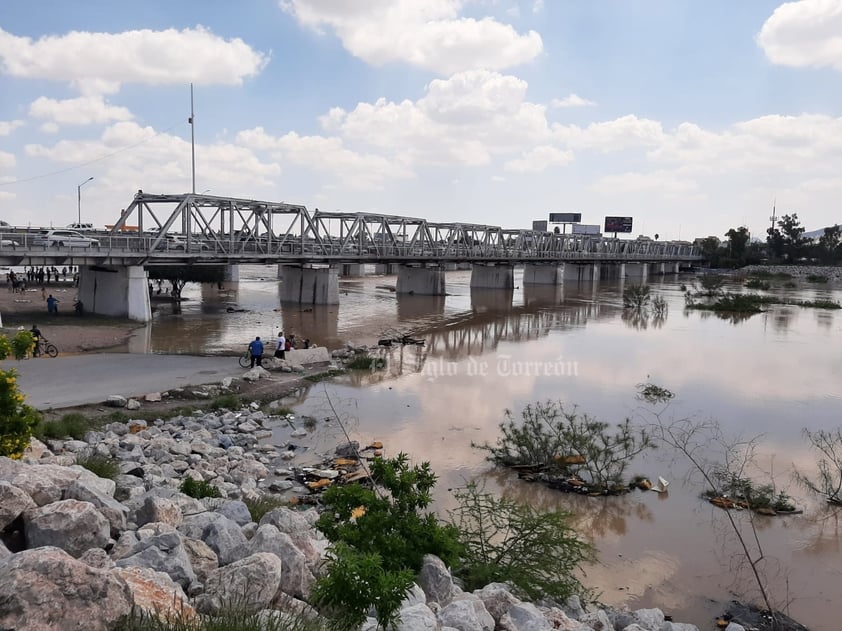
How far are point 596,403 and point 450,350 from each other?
14.4m

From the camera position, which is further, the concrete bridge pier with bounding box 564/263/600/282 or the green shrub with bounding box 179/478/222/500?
the concrete bridge pier with bounding box 564/263/600/282

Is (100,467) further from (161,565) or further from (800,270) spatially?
(800,270)

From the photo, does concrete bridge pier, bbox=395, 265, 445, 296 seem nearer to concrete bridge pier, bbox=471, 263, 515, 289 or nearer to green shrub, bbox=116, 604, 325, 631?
concrete bridge pier, bbox=471, 263, 515, 289

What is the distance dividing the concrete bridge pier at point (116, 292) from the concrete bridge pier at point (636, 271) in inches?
4415

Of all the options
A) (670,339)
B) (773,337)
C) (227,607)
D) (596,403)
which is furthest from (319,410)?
(773,337)

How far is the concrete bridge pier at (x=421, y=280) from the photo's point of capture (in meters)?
74.9

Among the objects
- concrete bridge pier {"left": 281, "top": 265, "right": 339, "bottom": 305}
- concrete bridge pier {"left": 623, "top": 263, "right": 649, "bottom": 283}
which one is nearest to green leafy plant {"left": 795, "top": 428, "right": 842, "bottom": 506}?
concrete bridge pier {"left": 281, "top": 265, "right": 339, "bottom": 305}

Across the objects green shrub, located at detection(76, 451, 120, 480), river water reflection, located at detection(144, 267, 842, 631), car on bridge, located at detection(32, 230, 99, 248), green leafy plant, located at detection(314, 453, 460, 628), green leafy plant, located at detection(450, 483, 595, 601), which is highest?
car on bridge, located at detection(32, 230, 99, 248)

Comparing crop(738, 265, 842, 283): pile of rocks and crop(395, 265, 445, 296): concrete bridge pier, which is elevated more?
crop(738, 265, 842, 283): pile of rocks

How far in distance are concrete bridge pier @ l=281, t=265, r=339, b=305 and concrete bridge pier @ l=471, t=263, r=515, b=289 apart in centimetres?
3204

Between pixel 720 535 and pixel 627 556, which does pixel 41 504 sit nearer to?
pixel 627 556

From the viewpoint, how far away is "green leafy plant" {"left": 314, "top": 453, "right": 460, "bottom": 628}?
5613mm

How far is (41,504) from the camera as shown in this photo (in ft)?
23.2

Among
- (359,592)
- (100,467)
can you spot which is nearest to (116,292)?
(100,467)
